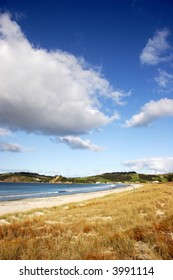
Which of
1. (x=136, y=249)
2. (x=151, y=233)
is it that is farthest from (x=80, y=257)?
(x=151, y=233)

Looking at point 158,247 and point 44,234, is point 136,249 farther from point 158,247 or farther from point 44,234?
point 44,234

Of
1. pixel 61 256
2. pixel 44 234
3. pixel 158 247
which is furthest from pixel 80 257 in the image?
pixel 44 234

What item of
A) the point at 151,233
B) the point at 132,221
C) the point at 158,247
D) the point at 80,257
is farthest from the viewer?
the point at 132,221
